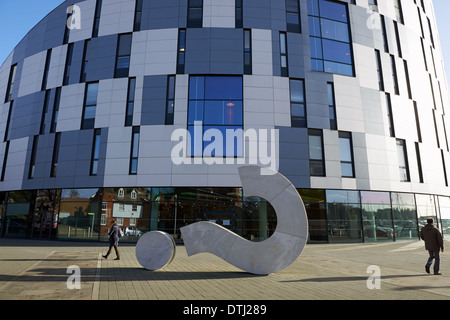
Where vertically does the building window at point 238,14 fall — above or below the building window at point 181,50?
above

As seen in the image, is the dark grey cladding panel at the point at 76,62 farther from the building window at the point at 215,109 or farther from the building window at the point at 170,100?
the building window at the point at 215,109

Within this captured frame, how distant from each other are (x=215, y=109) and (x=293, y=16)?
33.7 feet

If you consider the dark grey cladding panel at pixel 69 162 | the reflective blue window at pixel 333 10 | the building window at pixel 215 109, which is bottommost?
the dark grey cladding panel at pixel 69 162

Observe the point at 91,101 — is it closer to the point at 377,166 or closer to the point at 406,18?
the point at 377,166

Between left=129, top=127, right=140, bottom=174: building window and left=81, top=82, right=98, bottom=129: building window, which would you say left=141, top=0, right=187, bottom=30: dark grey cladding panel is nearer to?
left=81, top=82, right=98, bottom=129: building window

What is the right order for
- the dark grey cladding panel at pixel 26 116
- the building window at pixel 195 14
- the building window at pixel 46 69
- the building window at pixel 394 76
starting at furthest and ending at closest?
the building window at pixel 46 69 < the building window at pixel 394 76 < the dark grey cladding panel at pixel 26 116 < the building window at pixel 195 14

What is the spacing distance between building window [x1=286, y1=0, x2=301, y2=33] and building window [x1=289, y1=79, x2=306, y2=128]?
4498mm

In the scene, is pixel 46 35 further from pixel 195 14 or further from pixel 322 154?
pixel 322 154

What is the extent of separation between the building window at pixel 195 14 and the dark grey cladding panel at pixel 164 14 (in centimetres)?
39

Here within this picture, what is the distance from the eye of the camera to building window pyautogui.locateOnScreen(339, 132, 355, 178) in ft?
68.0

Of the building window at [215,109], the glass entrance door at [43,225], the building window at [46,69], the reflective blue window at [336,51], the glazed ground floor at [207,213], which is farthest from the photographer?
the building window at [46,69]

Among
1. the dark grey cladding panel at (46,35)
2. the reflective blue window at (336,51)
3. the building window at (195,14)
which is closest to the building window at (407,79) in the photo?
the reflective blue window at (336,51)

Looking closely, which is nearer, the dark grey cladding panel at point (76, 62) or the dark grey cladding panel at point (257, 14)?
the dark grey cladding panel at point (257, 14)

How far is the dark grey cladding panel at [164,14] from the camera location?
22047 mm
